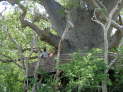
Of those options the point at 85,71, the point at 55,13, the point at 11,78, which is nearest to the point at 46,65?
the point at 11,78

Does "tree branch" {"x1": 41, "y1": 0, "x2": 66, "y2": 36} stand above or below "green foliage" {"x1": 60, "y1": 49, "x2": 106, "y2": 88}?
above

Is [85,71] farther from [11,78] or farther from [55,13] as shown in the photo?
[55,13]

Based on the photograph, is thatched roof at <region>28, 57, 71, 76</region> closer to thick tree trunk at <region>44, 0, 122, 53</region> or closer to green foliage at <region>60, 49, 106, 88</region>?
thick tree trunk at <region>44, 0, 122, 53</region>

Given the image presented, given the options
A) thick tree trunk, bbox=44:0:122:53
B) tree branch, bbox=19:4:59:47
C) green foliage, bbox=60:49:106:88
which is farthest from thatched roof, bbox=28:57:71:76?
green foliage, bbox=60:49:106:88

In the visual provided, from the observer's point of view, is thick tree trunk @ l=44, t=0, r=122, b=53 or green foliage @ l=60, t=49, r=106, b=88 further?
thick tree trunk @ l=44, t=0, r=122, b=53

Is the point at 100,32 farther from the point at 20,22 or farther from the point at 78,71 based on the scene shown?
the point at 78,71

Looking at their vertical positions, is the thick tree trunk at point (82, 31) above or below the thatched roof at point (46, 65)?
above

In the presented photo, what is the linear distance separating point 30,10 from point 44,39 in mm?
1185

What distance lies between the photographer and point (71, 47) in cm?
883

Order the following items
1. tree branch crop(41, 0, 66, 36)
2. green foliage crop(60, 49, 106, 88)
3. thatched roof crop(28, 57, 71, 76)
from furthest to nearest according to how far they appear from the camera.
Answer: tree branch crop(41, 0, 66, 36) < thatched roof crop(28, 57, 71, 76) < green foliage crop(60, 49, 106, 88)

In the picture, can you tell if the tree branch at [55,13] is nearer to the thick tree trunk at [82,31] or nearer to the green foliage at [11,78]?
the thick tree trunk at [82,31]

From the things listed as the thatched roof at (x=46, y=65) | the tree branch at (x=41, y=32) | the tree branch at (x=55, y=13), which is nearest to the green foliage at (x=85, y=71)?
the thatched roof at (x=46, y=65)

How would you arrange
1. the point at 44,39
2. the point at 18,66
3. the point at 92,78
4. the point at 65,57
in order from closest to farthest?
the point at 92,78 → the point at 18,66 → the point at 65,57 → the point at 44,39

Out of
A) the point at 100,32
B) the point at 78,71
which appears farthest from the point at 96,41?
the point at 78,71
